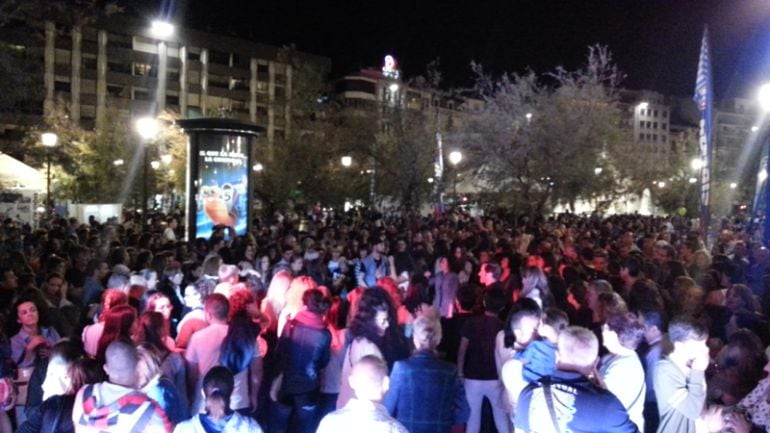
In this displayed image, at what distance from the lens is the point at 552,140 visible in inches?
1046

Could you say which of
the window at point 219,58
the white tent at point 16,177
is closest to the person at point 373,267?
the white tent at point 16,177

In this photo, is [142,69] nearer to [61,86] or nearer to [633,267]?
[61,86]

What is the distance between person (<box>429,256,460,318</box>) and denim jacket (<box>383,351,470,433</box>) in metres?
3.93

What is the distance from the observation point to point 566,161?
86.7ft

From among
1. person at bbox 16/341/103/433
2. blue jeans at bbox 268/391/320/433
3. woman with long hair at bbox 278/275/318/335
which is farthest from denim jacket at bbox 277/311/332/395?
person at bbox 16/341/103/433

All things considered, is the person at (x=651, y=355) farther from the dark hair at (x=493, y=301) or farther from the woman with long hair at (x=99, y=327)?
the woman with long hair at (x=99, y=327)

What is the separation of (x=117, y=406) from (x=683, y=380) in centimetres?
337

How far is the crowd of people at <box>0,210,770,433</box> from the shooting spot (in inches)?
151

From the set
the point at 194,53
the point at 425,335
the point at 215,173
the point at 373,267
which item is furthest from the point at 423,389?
the point at 194,53

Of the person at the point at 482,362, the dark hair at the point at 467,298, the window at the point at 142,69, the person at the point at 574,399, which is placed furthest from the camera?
the window at the point at 142,69

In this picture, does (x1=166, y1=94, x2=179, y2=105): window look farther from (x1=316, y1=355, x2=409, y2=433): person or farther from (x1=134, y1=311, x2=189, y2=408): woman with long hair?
(x1=316, y1=355, x2=409, y2=433): person

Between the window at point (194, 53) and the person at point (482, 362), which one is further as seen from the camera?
the window at point (194, 53)

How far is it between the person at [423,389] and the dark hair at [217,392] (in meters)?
1.22

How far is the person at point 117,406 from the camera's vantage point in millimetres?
3812
